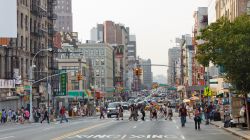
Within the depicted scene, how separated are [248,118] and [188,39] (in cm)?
13955

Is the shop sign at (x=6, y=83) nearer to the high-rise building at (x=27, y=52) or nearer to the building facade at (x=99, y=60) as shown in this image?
the high-rise building at (x=27, y=52)

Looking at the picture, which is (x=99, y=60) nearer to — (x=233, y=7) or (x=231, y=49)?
(x=233, y=7)

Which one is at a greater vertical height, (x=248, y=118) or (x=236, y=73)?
(x=236, y=73)

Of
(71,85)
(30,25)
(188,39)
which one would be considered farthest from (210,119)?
(188,39)

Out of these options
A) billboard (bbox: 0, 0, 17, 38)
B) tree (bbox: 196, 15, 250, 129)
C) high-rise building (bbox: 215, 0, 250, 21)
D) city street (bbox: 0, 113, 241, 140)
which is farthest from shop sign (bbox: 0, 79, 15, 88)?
billboard (bbox: 0, 0, 17, 38)

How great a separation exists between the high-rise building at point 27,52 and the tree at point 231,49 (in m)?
40.6

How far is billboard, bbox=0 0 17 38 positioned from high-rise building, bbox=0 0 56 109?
176 feet

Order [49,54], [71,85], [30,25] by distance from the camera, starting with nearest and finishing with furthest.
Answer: [30,25] → [49,54] → [71,85]

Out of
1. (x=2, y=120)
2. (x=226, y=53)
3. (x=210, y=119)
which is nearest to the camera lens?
(x=226, y=53)

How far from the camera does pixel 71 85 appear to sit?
138 meters

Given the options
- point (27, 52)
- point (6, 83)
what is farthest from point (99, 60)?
point (6, 83)

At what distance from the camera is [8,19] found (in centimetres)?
2012

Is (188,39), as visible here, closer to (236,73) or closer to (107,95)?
(107,95)

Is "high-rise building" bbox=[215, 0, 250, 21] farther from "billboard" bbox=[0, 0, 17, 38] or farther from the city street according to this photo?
"billboard" bbox=[0, 0, 17, 38]
